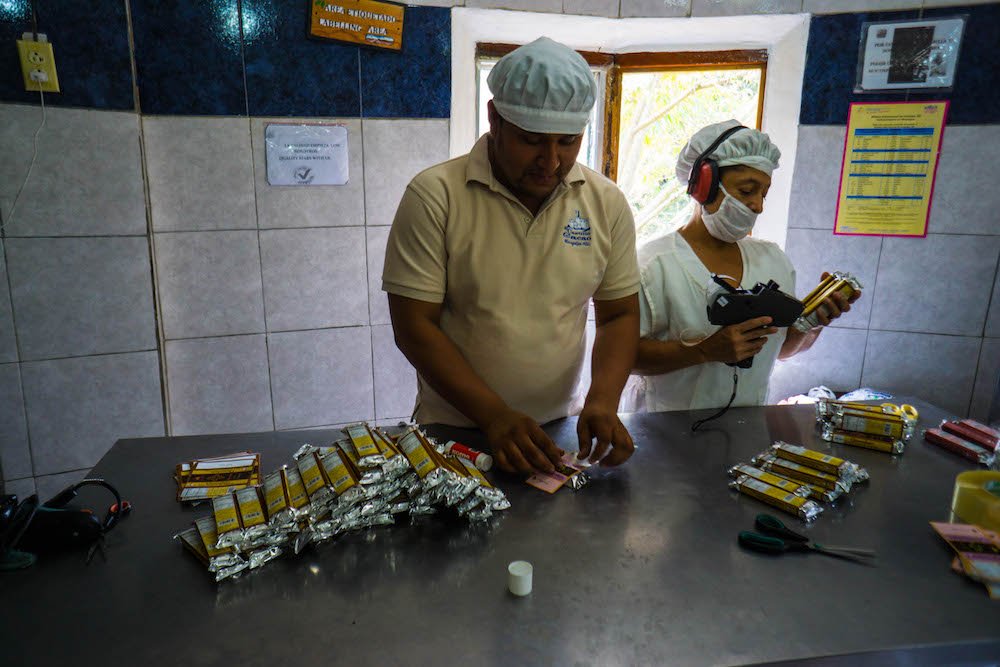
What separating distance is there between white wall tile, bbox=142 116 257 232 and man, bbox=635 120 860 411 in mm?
1793

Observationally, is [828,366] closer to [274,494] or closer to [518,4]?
[518,4]

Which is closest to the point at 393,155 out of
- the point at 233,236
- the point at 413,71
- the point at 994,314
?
the point at 413,71

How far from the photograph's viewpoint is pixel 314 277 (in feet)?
9.32

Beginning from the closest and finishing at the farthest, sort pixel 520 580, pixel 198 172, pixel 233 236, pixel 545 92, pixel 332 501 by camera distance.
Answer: pixel 520 580, pixel 332 501, pixel 545 92, pixel 198 172, pixel 233 236

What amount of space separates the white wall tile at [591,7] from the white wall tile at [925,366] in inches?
78.5

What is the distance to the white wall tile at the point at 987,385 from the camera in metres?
2.81

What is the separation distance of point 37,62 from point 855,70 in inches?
133

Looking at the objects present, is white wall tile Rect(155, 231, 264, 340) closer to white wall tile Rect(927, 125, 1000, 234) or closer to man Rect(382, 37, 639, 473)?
man Rect(382, 37, 639, 473)

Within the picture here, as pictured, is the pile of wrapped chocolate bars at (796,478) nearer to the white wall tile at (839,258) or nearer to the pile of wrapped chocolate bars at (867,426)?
the pile of wrapped chocolate bars at (867,426)

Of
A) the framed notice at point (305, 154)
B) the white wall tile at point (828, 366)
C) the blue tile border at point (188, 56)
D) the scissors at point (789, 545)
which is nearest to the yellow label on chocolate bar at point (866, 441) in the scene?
the scissors at point (789, 545)

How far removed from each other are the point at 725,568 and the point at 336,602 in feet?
2.09

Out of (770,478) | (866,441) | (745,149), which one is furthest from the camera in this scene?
(745,149)

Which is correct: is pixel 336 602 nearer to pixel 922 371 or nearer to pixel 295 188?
pixel 295 188

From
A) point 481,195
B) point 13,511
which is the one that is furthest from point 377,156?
point 13,511
